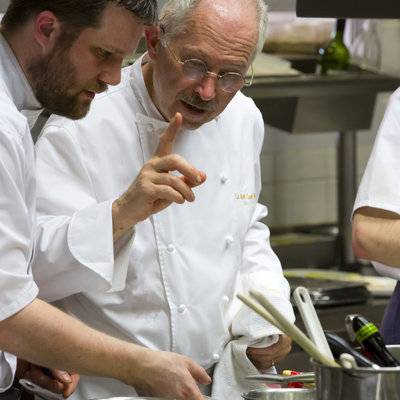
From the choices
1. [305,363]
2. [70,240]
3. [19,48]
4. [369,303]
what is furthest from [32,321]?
[369,303]

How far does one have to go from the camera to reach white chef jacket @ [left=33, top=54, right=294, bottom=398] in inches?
89.6

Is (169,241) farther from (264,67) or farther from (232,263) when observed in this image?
(264,67)

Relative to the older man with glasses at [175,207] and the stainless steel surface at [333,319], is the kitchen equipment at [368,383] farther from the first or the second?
the stainless steel surface at [333,319]

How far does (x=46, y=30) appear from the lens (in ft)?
6.33

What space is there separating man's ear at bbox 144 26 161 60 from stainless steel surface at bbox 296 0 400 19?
362 millimetres

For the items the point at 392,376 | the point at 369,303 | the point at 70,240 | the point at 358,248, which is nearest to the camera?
the point at 392,376

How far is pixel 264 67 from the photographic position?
3.69 metres

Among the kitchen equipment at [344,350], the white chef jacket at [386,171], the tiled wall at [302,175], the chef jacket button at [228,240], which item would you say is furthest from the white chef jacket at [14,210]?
the tiled wall at [302,175]

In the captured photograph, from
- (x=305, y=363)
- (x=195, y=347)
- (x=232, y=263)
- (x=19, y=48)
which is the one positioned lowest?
(x=305, y=363)

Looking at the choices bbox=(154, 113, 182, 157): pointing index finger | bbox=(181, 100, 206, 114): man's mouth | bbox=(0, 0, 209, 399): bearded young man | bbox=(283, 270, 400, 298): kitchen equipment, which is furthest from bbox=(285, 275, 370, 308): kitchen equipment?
bbox=(0, 0, 209, 399): bearded young man

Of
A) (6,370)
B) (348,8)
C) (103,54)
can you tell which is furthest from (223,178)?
(6,370)

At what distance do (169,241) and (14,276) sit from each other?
23.1 inches

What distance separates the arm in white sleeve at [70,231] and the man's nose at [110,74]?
253mm

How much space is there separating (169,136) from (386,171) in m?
0.54
